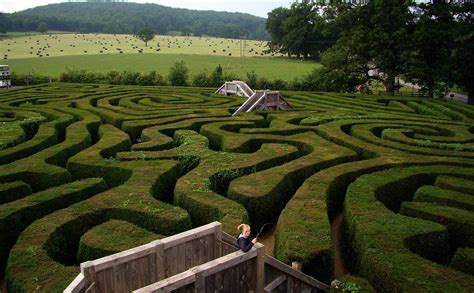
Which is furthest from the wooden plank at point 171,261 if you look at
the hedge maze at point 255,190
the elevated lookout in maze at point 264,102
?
the elevated lookout in maze at point 264,102

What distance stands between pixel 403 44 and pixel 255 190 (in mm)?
30015

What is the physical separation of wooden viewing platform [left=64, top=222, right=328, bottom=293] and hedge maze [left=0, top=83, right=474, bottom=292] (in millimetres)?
999

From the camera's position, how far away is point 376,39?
39.7 m

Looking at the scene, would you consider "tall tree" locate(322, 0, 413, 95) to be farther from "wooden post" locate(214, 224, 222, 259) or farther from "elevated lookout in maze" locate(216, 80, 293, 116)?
"wooden post" locate(214, 224, 222, 259)

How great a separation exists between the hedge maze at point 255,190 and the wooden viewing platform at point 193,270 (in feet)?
3.28

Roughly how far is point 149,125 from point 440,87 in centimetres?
2778

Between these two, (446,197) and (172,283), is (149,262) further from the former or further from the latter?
(446,197)

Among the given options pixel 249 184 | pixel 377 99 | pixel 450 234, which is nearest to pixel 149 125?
pixel 249 184

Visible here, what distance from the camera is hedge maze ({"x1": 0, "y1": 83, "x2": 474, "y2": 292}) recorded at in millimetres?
10555

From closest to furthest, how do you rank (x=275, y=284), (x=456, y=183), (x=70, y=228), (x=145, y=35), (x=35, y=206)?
1. (x=275, y=284)
2. (x=70, y=228)
3. (x=35, y=206)
4. (x=456, y=183)
5. (x=145, y=35)

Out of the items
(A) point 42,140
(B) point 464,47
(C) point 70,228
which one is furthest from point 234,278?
(B) point 464,47

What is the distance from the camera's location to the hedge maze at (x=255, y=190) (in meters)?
10.6

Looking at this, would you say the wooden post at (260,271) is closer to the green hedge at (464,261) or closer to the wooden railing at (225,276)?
the wooden railing at (225,276)

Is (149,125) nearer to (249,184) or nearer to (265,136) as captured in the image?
(265,136)
